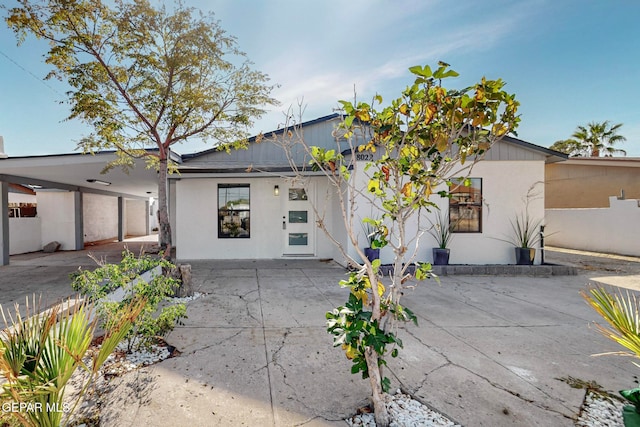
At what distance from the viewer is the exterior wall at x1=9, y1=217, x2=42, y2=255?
31.8ft

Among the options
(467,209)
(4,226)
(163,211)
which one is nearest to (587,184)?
(467,209)

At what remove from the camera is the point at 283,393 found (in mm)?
2236

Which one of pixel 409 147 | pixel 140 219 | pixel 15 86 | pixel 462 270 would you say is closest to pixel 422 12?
pixel 409 147

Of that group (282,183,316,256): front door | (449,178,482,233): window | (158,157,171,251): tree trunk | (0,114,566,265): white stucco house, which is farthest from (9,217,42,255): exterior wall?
(449,178,482,233): window

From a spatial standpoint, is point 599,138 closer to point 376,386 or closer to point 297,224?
point 297,224

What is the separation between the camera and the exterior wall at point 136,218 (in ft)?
A: 59.3

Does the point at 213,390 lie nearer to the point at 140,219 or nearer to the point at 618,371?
the point at 618,371

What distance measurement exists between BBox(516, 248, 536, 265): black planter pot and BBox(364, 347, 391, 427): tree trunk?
670 centimetres

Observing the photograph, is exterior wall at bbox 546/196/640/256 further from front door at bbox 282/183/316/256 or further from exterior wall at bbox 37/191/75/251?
exterior wall at bbox 37/191/75/251

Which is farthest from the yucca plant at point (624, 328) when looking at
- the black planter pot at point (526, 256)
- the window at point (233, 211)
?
the window at point (233, 211)

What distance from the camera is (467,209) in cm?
720

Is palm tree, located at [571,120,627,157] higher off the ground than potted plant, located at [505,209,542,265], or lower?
higher

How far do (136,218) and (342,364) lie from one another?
19.5 meters

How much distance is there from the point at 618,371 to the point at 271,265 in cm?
636
